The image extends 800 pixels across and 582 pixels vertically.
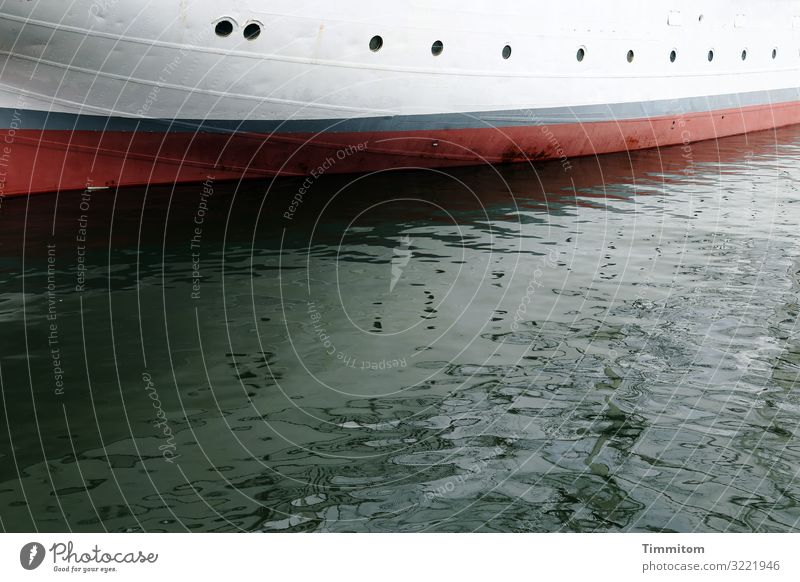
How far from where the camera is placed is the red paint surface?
14.6 m

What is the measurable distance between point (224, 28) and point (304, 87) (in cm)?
176

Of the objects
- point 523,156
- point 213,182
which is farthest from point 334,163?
point 523,156

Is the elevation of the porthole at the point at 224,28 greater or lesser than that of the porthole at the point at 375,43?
greater

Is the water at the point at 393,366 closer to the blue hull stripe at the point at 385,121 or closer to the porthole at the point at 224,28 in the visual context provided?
the blue hull stripe at the point at 385,121

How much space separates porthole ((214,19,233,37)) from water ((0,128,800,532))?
9.16 feet

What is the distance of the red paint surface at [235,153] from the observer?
1462cm

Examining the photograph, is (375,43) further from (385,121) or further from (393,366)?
(393,366)

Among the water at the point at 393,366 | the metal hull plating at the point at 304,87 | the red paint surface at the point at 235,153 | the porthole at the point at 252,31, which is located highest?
the porthole at the point at 252,31

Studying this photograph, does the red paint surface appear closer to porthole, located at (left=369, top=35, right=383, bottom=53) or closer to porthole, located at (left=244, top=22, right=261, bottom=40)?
porthole, located at (left=369, top=35, right=383, bottom=53)

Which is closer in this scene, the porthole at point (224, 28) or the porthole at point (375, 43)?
the porthole at point (224, 28)

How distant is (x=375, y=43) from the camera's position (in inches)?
627

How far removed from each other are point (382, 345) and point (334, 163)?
8677mm

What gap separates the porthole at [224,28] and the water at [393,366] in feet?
9.16

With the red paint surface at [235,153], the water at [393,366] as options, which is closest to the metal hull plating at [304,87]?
the red paint surface at [235,153]
